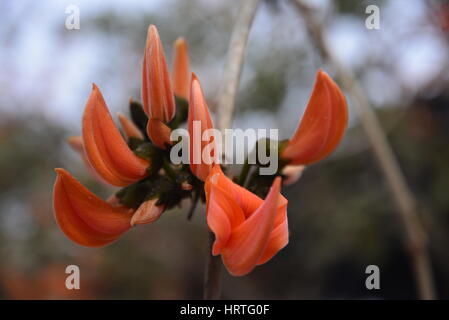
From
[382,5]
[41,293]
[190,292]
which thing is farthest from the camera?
[190,292]

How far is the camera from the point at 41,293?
104 inches

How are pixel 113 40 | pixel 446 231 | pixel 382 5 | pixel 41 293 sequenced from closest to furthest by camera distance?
pixel 382 5 → pixel 446 231 → pixel 41 293 → pixel 113 40

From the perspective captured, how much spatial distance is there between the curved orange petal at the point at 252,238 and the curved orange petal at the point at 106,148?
156 millimetres

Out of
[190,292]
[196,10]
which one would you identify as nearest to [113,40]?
[196,10]

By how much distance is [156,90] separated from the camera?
52 centimetres

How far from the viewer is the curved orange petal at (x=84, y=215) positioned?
0.50 m

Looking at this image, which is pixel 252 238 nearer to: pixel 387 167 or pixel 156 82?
pixel 156 82

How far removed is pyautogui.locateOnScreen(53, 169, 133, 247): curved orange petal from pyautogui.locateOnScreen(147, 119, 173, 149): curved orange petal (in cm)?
9

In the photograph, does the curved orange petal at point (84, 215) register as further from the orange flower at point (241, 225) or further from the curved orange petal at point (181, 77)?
the curved orange petal at point (181, 77)

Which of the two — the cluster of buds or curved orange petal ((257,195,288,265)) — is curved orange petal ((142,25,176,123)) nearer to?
the cluster of buds

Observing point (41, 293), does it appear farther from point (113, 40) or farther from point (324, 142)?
point (324, 142)

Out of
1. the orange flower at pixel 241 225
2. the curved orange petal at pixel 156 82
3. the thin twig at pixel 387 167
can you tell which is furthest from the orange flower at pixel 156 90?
the thin twig at pixel 387 167

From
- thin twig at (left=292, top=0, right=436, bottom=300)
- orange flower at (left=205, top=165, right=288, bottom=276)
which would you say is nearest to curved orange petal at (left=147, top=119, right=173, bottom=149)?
orange flower at (left=205, top=165, right=288, bottom=276)
